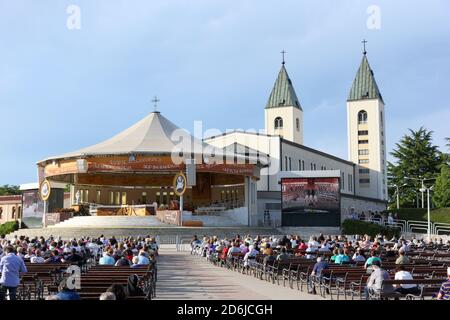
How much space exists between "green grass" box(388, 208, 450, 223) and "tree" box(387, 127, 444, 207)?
19.7m

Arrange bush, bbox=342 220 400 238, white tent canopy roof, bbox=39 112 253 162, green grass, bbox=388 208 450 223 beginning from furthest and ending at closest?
1. green grass, bbox=388 208 450 223
2. bush, bbox=342 220 400 238
3. white tent canopy roof, bbox=39 112 253 162

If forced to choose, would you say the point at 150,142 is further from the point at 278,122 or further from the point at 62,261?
the point at 278,122

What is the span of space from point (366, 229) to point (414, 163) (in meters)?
35.3

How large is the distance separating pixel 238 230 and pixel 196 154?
250 inches

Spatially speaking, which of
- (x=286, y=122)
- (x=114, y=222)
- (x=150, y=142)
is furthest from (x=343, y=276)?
(x=286, y=122)

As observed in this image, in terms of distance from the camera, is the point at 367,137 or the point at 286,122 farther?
the point at 286,122

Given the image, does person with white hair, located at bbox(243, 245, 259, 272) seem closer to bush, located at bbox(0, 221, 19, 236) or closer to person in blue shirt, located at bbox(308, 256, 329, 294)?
person in blue shirt, located at bbox(308, 256, 329, 294)

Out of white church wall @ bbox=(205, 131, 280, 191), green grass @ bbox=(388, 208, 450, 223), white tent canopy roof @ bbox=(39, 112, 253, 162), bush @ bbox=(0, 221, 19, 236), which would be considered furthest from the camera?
white church wall @ bbox=(205, 131, 280, 191)

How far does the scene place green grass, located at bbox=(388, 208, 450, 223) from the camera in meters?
52.1

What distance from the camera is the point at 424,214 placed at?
53812 millimetres

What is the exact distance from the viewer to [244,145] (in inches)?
2355

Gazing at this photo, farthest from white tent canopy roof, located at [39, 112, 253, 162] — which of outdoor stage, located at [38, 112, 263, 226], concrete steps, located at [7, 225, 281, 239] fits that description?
concrete steps, located at [7, 225, 281, 239]

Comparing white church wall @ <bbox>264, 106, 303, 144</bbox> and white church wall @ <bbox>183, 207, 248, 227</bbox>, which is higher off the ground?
white church wall @ <bbox>264, 106, 303, 144</bbox>

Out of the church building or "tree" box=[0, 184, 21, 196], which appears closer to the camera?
the church building
